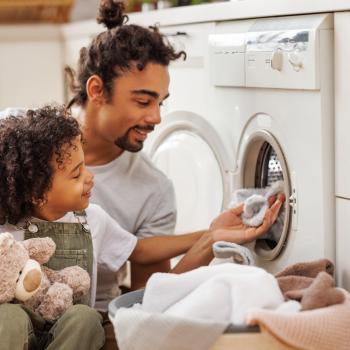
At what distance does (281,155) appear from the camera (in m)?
1.92

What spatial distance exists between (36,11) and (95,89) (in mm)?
1555

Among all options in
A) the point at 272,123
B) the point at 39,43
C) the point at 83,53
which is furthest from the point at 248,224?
the point at 39,43

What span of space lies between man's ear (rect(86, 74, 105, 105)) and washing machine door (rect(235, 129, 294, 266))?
366 millimetres

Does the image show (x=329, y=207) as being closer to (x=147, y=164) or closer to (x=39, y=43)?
(x=147, y=164)

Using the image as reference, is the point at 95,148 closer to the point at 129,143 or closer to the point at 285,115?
the point at 129,143

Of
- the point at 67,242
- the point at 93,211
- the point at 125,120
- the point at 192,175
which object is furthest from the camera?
the point at 192,175

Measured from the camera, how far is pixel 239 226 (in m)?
2.05

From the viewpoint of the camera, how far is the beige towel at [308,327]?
136cm

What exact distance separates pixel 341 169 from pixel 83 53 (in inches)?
32.1

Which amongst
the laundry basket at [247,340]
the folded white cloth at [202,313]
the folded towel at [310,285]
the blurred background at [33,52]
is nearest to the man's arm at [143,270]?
the folded towel at [310,285]

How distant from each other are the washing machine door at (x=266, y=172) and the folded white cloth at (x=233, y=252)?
103mm

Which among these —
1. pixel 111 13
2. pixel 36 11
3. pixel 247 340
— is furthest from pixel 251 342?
pixel 36 11

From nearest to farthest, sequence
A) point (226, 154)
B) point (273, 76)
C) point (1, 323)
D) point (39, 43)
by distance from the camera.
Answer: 1. point (1, 323)
2. point (273, 76)
3. point (226, 154)
4. point (39, 43)

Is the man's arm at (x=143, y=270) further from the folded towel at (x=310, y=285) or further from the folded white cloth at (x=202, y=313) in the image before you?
the folded white cloth at (x=202, y=313)
